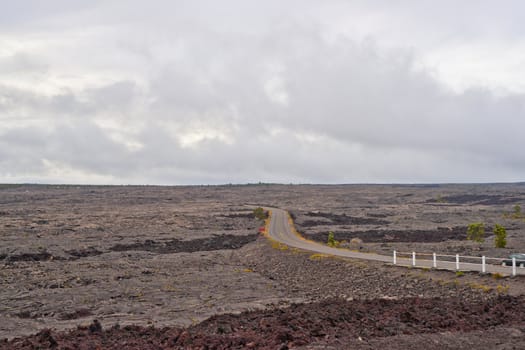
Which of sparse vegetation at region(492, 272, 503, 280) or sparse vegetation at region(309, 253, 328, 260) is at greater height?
sparse vegetation at region(492, 272, 503, 280)

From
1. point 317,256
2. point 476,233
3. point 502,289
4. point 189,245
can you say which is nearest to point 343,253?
point 317,256

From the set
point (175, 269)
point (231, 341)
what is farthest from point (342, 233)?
point (231, 341)

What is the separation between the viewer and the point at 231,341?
671 inches

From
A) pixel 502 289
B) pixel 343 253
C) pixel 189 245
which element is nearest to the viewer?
pixel 502 289

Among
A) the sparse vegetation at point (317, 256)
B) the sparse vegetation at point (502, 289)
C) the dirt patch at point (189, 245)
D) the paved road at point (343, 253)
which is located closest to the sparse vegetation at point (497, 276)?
the paved road at point (343, 253)

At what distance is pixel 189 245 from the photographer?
72.2 meters

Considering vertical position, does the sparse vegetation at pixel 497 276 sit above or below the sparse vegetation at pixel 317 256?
above

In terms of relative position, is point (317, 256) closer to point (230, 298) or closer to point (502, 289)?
point (230, 298)

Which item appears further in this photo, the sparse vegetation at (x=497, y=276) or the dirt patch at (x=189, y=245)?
the dirt patch at (x=189, y=245)

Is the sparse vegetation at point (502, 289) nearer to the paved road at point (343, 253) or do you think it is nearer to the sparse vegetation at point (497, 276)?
the sparse vegetation at point (497, 276)

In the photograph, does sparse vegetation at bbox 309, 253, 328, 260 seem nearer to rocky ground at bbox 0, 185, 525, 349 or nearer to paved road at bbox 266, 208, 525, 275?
rocky ground at bbox 0, 185, 525, 349

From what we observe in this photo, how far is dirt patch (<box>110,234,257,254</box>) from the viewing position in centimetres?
6781

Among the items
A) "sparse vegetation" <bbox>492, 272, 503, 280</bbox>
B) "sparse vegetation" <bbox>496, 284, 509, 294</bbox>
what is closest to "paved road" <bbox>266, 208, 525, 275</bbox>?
"sparse vegetation" <bbox>492, 272, 503, 280</bbox>

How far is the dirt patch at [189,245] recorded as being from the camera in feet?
222
